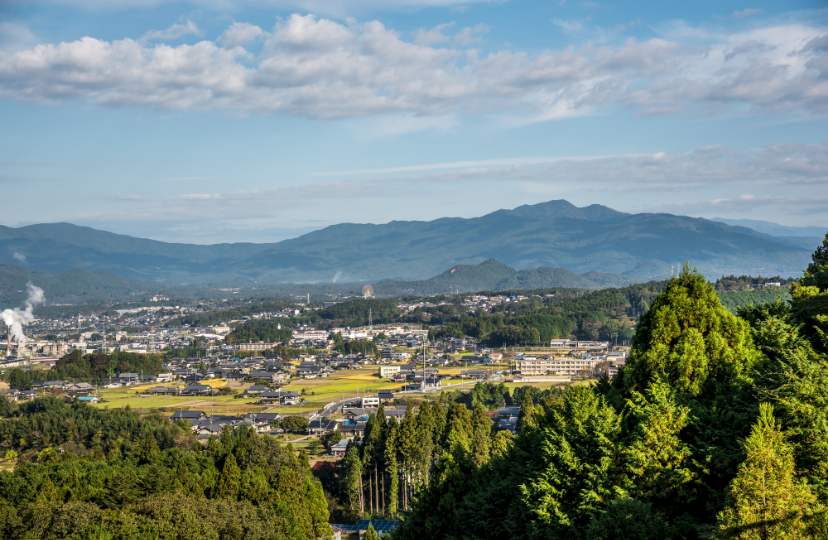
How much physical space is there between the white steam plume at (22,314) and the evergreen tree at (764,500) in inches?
3157

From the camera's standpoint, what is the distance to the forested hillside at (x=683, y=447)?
7418 mm

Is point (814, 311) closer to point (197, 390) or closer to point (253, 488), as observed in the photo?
point (253, 488)

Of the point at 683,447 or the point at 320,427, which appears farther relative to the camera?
the point at 320,427

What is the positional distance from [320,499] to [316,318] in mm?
81471

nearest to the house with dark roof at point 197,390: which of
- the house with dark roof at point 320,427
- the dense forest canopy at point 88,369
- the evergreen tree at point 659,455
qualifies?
the dense forest canopy at point 88,369

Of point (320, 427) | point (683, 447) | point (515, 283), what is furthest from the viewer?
point (515, 283)

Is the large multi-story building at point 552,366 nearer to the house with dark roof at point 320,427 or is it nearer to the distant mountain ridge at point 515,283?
the house with dark roof at point 320,427

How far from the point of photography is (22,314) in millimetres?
121875

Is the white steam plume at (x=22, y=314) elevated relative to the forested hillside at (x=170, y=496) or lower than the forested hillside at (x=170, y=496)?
elevated

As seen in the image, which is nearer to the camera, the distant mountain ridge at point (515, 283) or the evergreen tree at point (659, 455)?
the evergreen tree at point (659, 455)

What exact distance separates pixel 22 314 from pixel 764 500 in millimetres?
133937

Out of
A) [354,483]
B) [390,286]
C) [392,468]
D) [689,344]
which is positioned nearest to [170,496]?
[354,483]

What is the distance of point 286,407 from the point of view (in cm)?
4047

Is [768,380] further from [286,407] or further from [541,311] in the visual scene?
[541,311]
